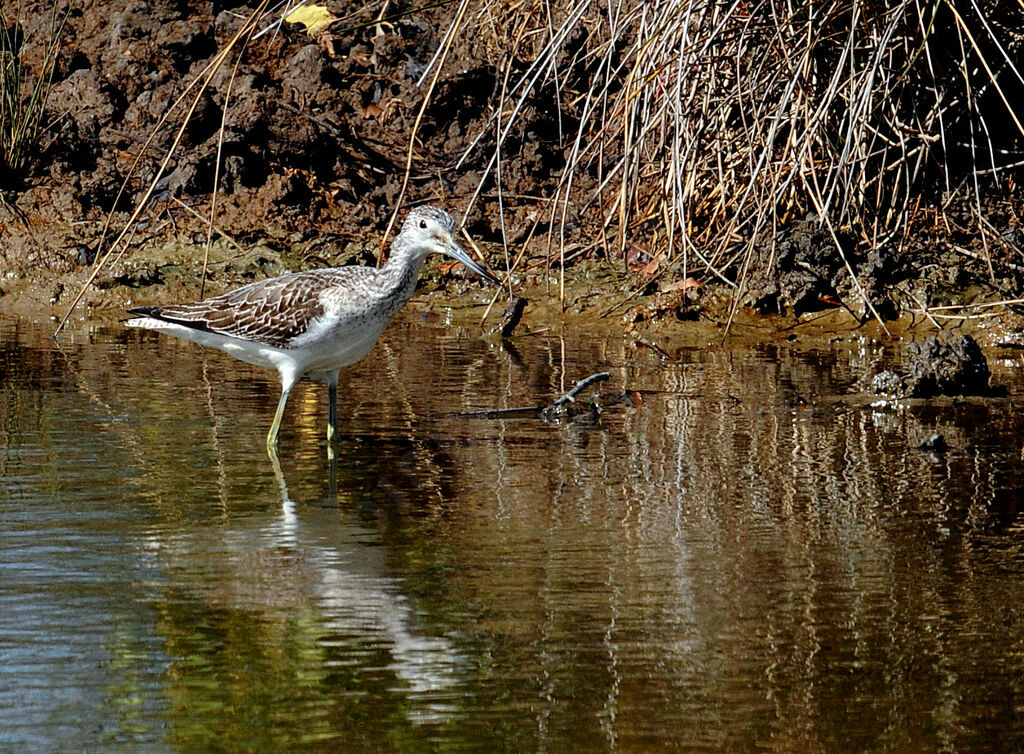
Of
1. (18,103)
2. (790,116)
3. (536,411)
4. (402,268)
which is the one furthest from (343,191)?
(536,411)

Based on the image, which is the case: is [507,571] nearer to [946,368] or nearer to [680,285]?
[946,368]

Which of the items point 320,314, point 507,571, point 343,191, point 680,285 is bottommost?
point 507,571

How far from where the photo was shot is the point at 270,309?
25.3 ft

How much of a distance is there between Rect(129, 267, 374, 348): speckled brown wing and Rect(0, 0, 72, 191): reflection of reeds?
3.80 m

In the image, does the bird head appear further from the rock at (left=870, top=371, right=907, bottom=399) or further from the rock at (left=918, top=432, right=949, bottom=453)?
the rock at (left=918, top=432, right=949, bottom=453)

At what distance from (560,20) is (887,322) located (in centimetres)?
351

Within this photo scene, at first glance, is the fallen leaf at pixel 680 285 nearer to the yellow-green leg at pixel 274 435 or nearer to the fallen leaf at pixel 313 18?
the yellow-green leg at pixel 274 435

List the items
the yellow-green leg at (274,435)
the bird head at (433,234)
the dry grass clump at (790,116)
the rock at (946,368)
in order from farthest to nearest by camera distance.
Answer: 1. the dry grass clump at (790,116)
2. the rock at (946,368)
3. the bird head at (433,234)
4. the yellow-green leg at (274,435)

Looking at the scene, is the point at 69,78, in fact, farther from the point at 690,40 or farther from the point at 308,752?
the point at 308,752

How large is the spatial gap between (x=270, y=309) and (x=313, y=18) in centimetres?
532

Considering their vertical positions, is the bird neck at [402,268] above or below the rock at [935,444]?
above

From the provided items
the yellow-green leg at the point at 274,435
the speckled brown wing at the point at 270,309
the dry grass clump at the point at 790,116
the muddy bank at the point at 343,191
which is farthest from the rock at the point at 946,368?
the yellow-green leg at the point at 274,435

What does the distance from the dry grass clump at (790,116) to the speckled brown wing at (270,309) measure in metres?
1.17

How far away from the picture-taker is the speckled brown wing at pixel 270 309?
24.8 feet
